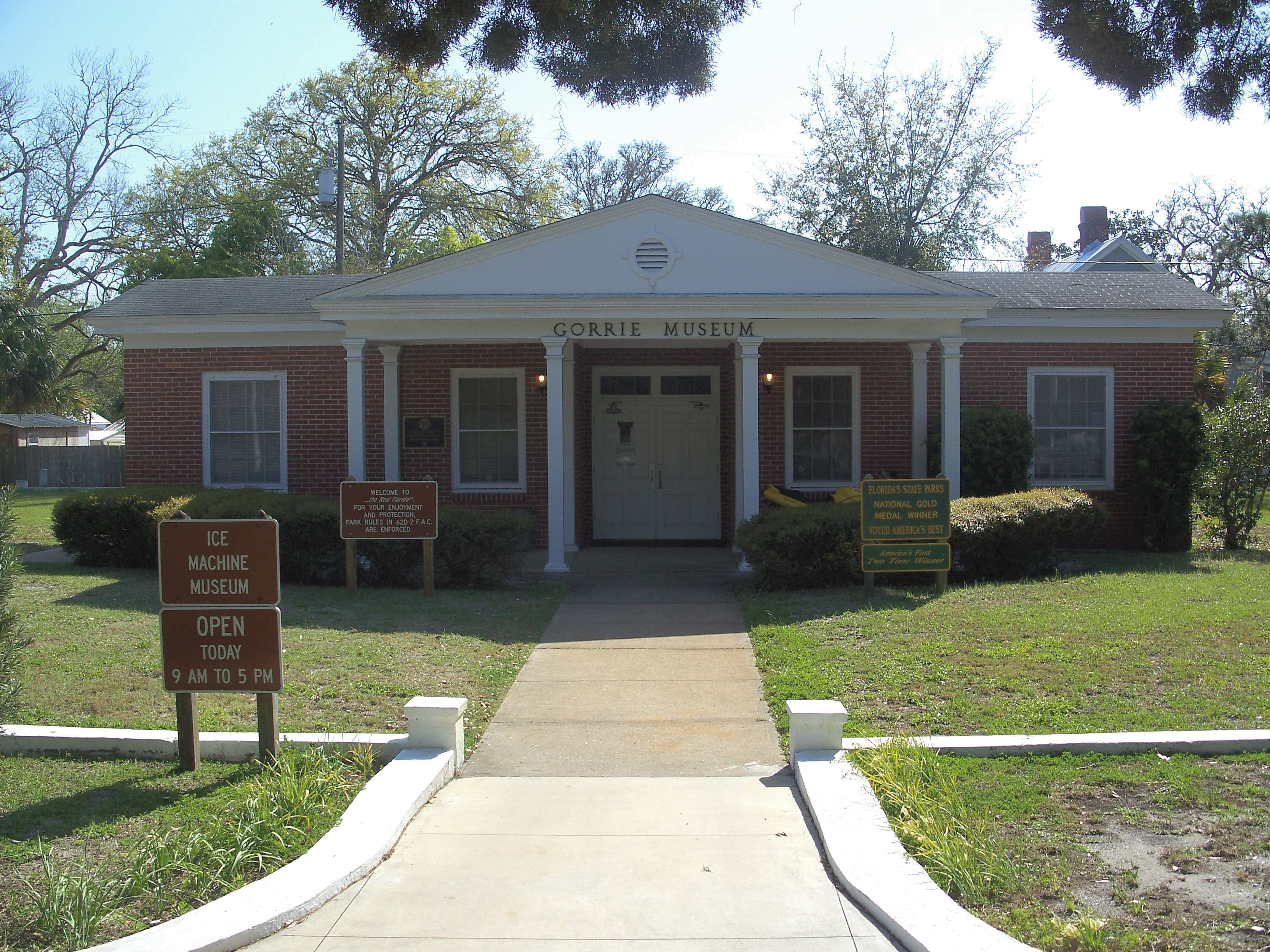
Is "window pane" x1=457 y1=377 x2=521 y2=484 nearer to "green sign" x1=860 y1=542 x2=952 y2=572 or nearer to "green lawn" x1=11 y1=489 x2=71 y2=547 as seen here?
"green lawn" x1=11 y1=489 x2=71 y2=547

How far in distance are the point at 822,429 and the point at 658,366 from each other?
100 inches

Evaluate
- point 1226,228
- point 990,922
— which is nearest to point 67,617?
point 990,922

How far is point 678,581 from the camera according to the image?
1184 centimetres

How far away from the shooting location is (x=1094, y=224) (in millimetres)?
25219

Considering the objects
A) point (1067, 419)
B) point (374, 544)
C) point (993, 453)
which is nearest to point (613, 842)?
point (374, 544)

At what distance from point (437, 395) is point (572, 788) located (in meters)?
9.82

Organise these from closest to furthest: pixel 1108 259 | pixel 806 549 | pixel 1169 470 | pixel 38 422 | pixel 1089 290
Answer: pixel 806 549, pixel 1169 470, pixel 1089 290, pixel 1108 259, pixel 38 422

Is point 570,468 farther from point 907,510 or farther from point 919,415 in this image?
point 907,510

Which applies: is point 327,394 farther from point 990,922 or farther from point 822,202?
point 822,202

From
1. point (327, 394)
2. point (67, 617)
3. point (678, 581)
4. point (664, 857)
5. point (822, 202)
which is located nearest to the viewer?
point (664, 857)

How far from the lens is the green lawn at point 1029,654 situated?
6.11 m

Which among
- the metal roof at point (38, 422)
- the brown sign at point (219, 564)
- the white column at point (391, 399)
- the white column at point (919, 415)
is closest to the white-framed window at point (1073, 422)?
the white column at point (919, 415)

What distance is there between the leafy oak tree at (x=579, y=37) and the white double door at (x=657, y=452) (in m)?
7.03

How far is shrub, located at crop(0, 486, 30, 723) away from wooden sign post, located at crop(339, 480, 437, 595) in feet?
18.5
